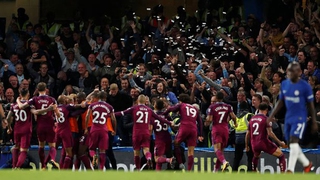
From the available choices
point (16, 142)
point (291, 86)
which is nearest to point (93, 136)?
point (16, 142)

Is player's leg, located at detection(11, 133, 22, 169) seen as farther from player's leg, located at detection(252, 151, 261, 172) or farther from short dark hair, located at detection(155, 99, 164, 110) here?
player's leg, located at detection(252, 151, 261, 172)

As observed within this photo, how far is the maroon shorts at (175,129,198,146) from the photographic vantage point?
21062 millimetres

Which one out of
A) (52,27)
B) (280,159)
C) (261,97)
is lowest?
(280,159)

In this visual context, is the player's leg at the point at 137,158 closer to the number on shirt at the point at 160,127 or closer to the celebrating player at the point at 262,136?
the number on shirt at the point at 160,127

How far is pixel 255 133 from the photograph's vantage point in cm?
2023

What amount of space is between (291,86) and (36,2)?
14519 mm

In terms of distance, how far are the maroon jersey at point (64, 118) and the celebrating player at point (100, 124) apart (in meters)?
0.42

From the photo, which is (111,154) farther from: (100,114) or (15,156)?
(15,156)

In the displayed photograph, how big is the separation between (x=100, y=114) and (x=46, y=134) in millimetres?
1290

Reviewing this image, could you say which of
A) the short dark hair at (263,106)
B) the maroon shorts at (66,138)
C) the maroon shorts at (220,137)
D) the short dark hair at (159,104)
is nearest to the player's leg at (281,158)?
the short dark hair at (263,106)

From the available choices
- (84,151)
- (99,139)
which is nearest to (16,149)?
(84,151)

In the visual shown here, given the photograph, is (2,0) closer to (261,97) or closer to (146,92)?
(146,92)

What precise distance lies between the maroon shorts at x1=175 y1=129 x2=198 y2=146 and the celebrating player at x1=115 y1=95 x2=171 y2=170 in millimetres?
458

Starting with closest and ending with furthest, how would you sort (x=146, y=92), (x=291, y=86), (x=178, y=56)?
(x=291, y=86)
(x=146, y=92)
(x=178, y=56)
